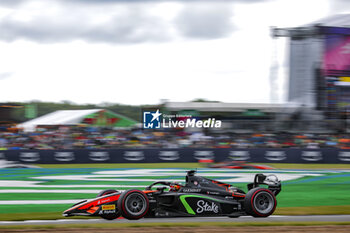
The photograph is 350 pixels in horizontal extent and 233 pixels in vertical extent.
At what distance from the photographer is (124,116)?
40.1m

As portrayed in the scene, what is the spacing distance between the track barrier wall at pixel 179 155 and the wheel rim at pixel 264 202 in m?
13.1

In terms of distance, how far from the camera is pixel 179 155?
2297cm

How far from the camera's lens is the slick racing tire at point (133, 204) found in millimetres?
8547

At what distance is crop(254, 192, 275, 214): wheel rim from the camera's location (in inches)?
371

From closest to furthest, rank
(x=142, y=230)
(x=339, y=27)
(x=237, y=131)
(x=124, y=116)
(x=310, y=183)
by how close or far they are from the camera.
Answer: (x=142, y=230), (x=310, y=183), (x=237, y=131), (x=339, y=27), (x=124, y=116)

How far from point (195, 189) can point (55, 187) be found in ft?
24.0

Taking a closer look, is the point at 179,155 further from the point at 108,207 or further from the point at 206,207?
the point at 108,207

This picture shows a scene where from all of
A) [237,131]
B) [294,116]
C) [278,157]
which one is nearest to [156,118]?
[237,131]

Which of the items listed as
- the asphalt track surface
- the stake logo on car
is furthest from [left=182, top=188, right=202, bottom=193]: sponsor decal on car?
the asphalt track surface

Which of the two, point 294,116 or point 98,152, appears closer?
point 98,152

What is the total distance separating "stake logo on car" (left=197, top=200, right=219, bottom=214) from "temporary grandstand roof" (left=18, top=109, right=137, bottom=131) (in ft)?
83.7

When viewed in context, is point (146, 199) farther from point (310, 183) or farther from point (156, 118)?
point (156, 118)

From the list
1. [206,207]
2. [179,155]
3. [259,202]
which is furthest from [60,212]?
[179,155]

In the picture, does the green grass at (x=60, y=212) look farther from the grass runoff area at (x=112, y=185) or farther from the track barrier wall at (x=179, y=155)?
the track barrier wall at (x=179, y=155)
